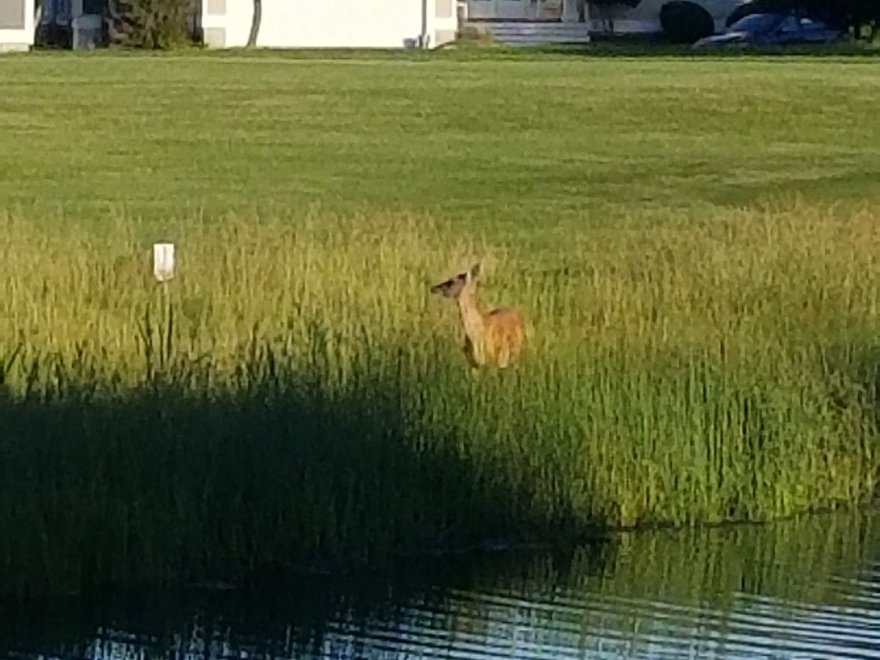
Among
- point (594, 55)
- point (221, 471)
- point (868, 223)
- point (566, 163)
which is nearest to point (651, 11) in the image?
point (594, 55)

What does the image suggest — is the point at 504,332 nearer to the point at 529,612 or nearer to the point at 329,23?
the point at 529,612

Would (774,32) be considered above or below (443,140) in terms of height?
below

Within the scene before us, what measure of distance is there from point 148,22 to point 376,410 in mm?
43445

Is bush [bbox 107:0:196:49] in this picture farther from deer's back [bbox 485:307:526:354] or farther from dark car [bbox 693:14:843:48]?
deer's back [bbox 485:307:526:354]

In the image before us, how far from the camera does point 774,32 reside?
57.7m

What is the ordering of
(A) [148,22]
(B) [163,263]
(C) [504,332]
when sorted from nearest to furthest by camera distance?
1. (C) [504,332]
2. (B) [163,263]
3. (A) [148,22]

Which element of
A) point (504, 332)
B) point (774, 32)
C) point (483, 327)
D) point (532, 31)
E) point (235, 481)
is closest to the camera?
point (235, 481)

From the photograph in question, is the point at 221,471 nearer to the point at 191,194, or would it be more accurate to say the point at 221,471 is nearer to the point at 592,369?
the point at 592,369

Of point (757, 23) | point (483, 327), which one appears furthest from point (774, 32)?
point (483, 327)

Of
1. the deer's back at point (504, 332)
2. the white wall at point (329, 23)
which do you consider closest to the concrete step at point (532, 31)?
the white wall at point (329, 23)

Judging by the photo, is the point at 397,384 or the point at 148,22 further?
the point at 148,22

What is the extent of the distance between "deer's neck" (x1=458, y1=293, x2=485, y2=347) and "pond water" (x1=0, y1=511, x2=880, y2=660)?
1.24 metres

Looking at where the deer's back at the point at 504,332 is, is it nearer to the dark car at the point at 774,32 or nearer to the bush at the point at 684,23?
the dark car at the point at 774,32

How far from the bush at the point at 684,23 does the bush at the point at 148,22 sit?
11.3 m
